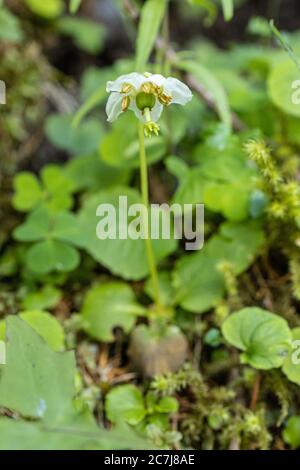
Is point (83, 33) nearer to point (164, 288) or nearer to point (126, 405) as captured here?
point (164, 288)

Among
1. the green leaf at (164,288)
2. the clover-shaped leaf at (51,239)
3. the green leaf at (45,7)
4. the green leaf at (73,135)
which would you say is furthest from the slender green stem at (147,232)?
the green leaf at (45,7)

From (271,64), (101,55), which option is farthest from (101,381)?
(101,55)

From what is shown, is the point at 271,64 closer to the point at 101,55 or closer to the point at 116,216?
the point at 116,216

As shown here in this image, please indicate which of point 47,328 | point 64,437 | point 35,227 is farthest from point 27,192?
point 64,437

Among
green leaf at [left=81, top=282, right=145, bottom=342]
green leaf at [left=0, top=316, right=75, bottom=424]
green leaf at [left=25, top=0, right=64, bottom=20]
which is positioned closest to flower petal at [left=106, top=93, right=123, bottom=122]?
green leaf at [left=0, top=316, right=75, bottom=424]

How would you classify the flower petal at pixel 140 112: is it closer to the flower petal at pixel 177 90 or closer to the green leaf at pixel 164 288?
the flower petal at pixel 177 90
